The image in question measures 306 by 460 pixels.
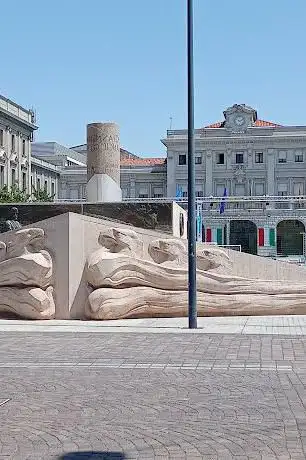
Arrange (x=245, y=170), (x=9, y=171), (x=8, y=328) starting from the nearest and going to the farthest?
(x=8, y=328) → (x=9, y=171) → (x=245, y=170)

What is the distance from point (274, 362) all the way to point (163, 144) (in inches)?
3048

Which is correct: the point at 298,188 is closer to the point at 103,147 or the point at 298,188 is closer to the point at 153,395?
the point at 103,147

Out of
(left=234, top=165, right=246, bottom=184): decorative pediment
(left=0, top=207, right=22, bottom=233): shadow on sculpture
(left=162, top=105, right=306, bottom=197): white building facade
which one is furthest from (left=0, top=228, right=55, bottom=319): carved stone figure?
(left=234, top=165, right=246, bottom=184): decorative pediment

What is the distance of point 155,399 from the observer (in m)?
7.63

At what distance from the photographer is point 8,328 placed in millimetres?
14406

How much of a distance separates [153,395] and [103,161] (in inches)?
598

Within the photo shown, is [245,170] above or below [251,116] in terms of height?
below

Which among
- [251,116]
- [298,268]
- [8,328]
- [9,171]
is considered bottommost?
[8,328]

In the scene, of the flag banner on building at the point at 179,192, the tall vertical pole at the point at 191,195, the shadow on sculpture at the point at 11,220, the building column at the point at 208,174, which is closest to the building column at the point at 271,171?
the building column at the point at 208,174

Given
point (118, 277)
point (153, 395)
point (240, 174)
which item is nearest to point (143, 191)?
point (240, 174)

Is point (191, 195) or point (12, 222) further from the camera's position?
point (12, 222)

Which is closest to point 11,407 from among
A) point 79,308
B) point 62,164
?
point 79,308

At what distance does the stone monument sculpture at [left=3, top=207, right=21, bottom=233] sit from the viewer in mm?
18078

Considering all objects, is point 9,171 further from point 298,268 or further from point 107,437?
point 107,437
